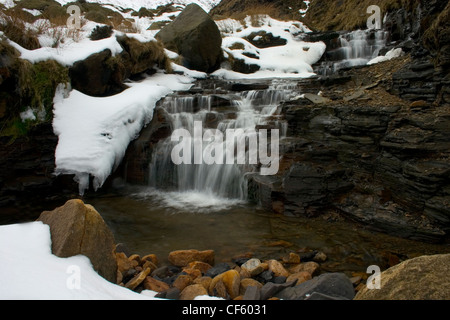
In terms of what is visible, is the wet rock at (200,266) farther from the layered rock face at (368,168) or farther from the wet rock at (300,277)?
the layered rock face at (368,168)

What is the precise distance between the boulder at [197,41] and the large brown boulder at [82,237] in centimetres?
994

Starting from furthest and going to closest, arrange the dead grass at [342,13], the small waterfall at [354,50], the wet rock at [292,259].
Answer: the dead grass at [342,13]
the small waterfall at [354,50]
the wet rock at [292,259]

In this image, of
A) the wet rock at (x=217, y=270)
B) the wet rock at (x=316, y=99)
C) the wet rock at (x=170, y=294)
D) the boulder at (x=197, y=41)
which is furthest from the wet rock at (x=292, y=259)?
the boulder at (x=197, y=41)

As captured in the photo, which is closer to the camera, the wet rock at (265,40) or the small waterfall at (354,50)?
the small waterfall at (354,50)

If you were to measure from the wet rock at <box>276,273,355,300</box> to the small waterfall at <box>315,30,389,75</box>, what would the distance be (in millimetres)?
9604

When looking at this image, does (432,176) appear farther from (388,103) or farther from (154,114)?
(154,114)

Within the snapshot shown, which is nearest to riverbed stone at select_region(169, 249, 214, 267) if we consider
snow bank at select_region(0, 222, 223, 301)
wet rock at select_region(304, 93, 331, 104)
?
snow bank at select_region(0, 222, 223, 301)

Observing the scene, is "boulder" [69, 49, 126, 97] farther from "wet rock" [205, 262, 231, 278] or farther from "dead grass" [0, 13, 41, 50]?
"wet rock" [205, 262, 231, 278]

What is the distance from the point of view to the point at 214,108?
320 inches

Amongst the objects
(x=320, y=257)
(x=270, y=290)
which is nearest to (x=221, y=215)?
(x=320, y=257)

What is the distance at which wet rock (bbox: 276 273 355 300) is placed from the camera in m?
2.30

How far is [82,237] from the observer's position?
246 centimetres

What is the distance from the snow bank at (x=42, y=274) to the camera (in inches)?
71.3

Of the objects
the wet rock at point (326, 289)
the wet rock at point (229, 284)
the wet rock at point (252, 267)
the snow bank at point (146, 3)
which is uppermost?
the snow bank at point (146, 3)
